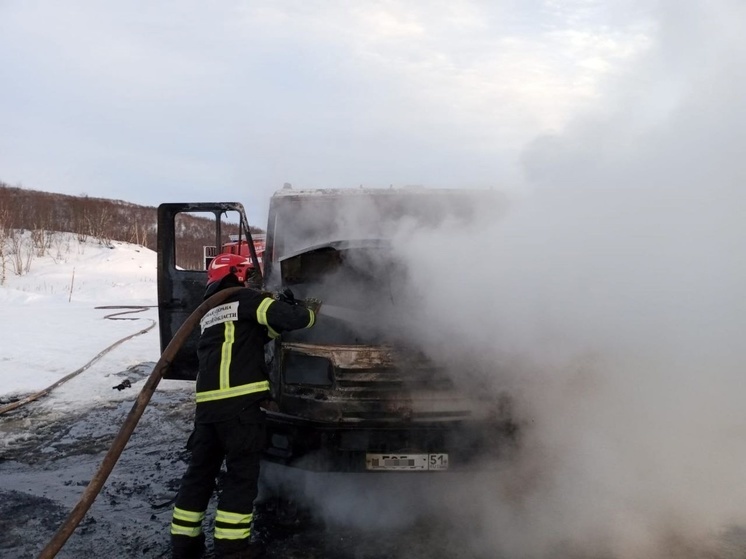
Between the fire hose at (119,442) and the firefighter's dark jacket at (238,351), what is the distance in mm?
93

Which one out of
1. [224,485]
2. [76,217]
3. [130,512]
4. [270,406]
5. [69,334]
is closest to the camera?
A: [224,485]

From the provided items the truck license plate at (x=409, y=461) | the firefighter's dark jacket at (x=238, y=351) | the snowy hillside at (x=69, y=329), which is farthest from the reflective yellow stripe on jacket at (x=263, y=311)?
the snowy hillside at (x=69, y=329)

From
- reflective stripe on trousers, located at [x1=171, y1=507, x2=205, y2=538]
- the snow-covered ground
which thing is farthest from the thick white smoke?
the snow-covered ground

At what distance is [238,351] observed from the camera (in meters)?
3.57

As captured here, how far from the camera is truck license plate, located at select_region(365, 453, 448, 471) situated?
360cm

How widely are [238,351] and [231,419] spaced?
1.33 feet

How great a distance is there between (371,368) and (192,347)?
2394mm

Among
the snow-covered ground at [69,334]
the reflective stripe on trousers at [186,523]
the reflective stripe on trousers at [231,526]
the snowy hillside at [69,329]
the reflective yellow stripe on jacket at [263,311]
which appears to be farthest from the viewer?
the snowy hillside at [69,329]

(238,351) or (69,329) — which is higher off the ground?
(238,351)

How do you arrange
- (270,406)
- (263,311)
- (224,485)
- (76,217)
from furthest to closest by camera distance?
(76,217) < (270,406) < (263,311) < (224,485)

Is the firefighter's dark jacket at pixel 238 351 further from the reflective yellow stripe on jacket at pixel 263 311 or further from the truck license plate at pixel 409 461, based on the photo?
the truck license plate at pixel 409 461

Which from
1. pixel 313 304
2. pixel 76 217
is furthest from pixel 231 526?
pixel 76 217

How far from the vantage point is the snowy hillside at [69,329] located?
7.87 meters

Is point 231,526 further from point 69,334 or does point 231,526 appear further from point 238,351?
point 69,334
